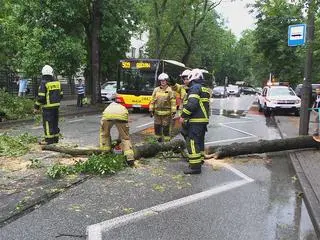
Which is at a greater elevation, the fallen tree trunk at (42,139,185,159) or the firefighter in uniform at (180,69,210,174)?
the firefighter in uniform at (180,69,210,174)

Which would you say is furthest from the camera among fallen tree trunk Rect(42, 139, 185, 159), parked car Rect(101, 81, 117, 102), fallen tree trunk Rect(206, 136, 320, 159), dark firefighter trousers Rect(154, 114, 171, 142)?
parked car Rect(101, 81, 117, 102)

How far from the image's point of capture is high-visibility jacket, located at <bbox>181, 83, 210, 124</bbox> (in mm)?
9500

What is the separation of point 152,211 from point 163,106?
6.18 m

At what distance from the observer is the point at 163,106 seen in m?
12.8

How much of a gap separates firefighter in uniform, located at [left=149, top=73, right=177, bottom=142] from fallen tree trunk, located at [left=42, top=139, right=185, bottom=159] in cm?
163

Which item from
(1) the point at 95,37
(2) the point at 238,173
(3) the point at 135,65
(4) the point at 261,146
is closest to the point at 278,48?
(1) the point at 95,37

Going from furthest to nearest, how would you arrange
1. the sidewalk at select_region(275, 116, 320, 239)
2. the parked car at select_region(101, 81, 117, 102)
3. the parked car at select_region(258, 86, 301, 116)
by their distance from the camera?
the parked car at select_region(101, 81, 117, 102) < the parked car at select_region(258, 86, 301, 116) < the sidewalk at select_region(275, 116, 320, 239)

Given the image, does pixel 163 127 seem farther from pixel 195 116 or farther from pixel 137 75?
pixel 137 75

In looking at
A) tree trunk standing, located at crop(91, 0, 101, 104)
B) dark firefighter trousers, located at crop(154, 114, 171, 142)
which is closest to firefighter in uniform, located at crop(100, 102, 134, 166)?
dark firefighter trousers, located at crop(154, 114, 171, 142)

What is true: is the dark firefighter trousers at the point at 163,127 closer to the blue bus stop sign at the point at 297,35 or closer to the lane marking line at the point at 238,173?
the lane marking line at the point at 238,173

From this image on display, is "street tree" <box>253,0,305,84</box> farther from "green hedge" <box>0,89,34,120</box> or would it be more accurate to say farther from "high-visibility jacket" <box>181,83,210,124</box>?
"high-visibility jacket" <box>181,83,210,124</box>

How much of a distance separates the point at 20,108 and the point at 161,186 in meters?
13.8

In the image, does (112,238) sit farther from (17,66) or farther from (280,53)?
(280,53)

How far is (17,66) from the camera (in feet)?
90.5
